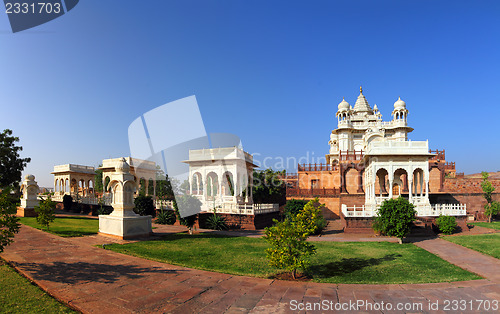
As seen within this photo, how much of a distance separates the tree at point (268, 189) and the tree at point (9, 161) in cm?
2281

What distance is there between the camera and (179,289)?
258 inches

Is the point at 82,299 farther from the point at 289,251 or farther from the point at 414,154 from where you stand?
the point at 414,154

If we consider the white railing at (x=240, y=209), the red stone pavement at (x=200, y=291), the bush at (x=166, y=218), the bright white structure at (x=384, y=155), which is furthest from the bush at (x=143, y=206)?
the bright white structure at (x=384, y=155)

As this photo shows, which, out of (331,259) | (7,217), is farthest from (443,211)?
(7,217)

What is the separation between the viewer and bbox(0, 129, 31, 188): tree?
2384 centimetres

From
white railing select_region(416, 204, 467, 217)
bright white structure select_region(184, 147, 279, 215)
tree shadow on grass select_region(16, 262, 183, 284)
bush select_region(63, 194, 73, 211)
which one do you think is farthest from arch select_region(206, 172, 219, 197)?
tree shadow on grass select_region(16, 262, 183, 284)

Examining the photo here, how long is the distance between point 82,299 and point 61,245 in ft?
21.9

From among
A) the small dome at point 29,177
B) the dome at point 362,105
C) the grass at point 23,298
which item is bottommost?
the grass at point 23,298

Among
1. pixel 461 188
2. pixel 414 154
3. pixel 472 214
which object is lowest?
pixel 472 214

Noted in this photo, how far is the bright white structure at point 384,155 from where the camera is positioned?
20062 mm

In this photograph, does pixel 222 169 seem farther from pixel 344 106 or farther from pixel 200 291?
pixel 344 106

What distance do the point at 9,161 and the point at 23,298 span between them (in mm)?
24807

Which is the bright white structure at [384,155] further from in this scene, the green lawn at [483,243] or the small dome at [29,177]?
the small dome at [29,177]

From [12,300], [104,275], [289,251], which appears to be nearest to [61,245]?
[104,275]
